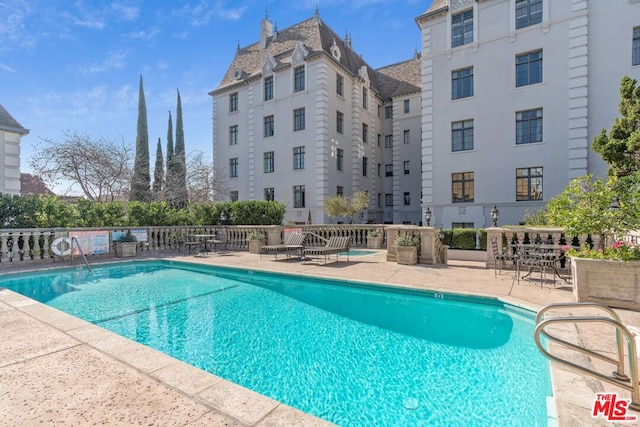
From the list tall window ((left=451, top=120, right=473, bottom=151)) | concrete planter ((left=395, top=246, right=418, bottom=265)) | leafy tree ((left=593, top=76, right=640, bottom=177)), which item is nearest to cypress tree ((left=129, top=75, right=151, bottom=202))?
concrete planter ((left=395, top=246, right=418, bottom=265))

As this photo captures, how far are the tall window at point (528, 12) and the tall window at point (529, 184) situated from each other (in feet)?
26.7

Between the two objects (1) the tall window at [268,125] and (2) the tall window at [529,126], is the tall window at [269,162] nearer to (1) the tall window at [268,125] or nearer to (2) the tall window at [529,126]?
(1) the tall window at [268,125]

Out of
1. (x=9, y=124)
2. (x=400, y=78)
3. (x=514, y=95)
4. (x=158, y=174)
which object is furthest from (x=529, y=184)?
(x=158, y=174)

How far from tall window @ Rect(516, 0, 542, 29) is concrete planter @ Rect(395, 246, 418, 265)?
1582cm

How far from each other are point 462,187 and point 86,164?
1029 inches

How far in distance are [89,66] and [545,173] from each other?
25.7m

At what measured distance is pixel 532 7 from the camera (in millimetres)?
17672

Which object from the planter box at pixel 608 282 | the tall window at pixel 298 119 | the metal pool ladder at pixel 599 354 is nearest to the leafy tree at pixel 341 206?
the tall window at pixel 298 119

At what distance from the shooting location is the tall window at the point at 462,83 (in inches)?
765

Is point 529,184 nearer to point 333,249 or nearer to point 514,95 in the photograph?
point 514,95

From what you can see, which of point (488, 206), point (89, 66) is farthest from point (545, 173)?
point (89, 66)

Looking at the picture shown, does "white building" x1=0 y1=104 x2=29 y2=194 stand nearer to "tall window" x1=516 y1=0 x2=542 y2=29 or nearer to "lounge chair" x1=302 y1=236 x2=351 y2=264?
"lounge chair" x1=302 y1=236 x2=351 y2=264

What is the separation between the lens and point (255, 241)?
1518 cm

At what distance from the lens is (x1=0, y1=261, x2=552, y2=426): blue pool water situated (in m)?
3.56
